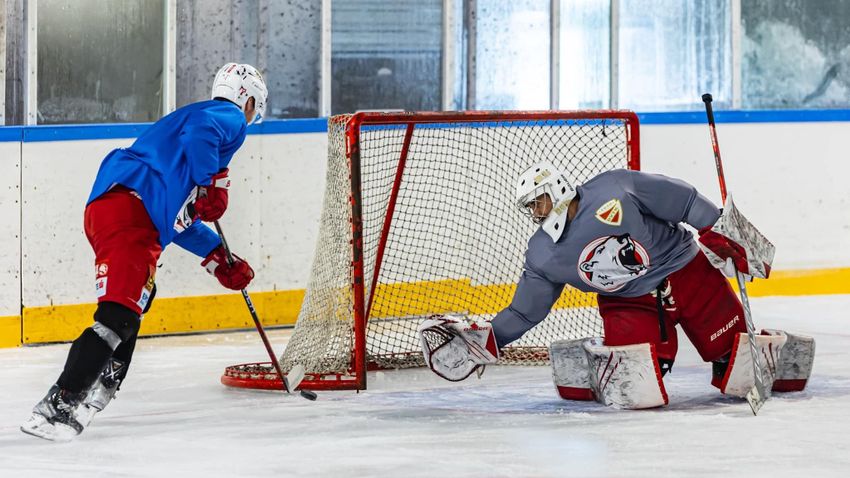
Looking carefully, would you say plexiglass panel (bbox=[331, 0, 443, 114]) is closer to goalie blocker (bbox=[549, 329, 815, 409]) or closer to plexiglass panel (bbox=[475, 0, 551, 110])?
plexiglass panel (bbox=[475, 0, 551, 110])

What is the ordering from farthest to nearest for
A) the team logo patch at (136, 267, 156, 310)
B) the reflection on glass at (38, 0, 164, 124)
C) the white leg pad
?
the reflection on glass at (38, 0, 164, 124) → the white leg pad → the team logo patch at (136, 267, 156, 310)

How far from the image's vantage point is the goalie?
431 cm

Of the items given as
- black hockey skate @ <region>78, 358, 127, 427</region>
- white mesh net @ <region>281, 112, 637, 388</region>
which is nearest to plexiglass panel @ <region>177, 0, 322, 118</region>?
white mesh net @ <region>281, 112, 637, 388</region>

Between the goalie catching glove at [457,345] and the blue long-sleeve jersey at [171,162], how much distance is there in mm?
840

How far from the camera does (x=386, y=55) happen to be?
760 centimetres

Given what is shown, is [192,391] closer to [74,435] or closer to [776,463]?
[74,435]

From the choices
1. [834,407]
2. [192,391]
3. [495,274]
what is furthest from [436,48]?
[834,407]

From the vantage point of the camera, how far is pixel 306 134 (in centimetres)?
642

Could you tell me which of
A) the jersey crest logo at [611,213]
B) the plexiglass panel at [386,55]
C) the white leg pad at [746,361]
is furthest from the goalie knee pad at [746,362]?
the plexiglass panel at [386,55]

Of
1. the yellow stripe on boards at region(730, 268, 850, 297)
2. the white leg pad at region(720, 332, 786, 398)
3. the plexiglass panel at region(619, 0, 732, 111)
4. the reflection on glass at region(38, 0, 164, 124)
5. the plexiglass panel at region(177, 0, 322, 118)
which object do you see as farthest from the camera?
the plexiglass panel at region(619, 0, 732, 111)

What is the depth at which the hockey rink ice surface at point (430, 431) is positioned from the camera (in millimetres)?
3650

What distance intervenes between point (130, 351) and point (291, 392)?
2.19 ft

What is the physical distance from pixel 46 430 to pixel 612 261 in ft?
5.48

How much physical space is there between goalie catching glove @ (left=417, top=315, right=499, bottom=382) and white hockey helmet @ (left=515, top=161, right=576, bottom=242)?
0.38 meters
